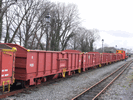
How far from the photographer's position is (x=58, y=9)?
110ft

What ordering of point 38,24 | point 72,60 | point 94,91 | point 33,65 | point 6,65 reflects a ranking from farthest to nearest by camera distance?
point 38,24, point 72,60, point 94,91, point 33,65, point 6,65

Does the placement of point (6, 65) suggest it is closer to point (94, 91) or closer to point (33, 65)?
point (33, 65)

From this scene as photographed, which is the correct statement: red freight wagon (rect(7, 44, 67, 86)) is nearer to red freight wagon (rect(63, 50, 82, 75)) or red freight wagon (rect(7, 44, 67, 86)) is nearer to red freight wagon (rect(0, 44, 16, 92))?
red freight wagon (rect(0, 44, 16, 92))

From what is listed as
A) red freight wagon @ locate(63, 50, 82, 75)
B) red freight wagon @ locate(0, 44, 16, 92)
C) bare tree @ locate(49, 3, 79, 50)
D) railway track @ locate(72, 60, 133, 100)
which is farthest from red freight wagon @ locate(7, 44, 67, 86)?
bare tree @ locate(49, 3, 79, 50)

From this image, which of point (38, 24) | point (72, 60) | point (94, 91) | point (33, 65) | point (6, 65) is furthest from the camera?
point (38, 24)

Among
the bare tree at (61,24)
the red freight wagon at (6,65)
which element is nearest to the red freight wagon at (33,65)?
the red freight wagon at (6,65)

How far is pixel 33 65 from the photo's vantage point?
733 cm

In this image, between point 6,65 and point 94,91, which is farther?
point 94,91

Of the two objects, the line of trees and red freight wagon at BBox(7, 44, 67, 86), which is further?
the line of trees

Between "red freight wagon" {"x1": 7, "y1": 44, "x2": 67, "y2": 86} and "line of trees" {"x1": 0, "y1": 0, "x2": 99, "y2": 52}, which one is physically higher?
"line of trees" {"x1": 0, "y1": 0, "x2": 99, "y2": 52}

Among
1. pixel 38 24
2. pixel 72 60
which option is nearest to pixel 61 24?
pixel 38 24

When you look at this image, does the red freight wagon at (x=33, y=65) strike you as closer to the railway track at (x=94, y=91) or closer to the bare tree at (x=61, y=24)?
the railway track at (x=94, y=91)

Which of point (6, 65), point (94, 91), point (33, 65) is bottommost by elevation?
point (94, 91)

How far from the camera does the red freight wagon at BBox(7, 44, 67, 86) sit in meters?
6.87
